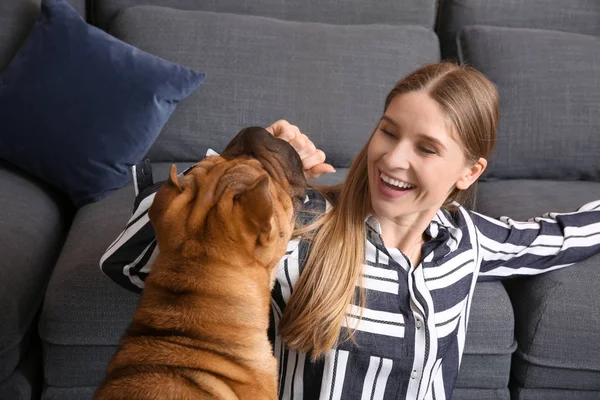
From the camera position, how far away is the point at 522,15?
2.46 metres

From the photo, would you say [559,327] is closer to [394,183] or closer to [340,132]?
[394,183]

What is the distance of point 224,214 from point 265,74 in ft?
3.94

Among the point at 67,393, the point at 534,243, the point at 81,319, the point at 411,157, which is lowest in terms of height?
the point at 67,393

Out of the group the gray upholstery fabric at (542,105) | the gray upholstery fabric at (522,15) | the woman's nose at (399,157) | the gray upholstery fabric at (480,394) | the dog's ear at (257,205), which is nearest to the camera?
the dog's ear at (257,205)

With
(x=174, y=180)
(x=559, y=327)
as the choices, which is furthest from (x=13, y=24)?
(x=559, y=327)

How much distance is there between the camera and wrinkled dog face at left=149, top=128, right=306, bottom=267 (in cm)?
103

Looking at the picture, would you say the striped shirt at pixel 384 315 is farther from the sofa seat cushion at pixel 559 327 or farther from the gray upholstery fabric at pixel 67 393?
the gray upholstery fabric at pixel 67 393

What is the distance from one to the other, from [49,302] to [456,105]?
3.22ft

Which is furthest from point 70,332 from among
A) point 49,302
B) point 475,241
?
point 475,241

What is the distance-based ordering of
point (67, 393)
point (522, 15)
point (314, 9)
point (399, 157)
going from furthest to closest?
1. point (522, 15)
2. point (314, 9)
3. point (67, 393)
4. point (399, 157)

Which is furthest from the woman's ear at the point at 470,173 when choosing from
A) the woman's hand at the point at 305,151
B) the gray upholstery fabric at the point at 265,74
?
the gray upholstery fabric at the point at 265,74

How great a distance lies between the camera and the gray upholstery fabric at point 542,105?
7.36 ft

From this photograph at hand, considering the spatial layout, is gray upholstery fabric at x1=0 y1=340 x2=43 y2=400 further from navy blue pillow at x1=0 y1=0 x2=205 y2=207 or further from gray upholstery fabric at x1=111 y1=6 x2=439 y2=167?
gray upholstery fabric at x1=111 y1=6 x2=439 y2=167

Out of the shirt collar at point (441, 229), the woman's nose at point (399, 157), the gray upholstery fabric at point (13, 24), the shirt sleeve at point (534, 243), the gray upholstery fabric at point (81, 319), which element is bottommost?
the gray upholstery fabric at point (81, 319)
